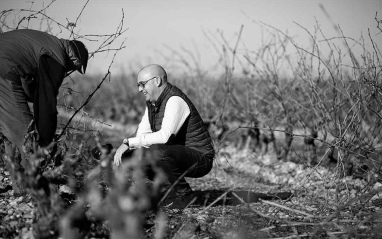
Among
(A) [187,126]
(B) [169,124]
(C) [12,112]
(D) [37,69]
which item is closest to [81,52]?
(D) [37,69]

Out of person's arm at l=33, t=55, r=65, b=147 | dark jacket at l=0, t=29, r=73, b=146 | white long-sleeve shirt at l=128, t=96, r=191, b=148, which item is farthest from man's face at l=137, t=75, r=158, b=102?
person's arm at l=33, t=55, r=65, b=147

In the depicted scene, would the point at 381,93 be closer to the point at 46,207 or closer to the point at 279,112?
the point at 46,207

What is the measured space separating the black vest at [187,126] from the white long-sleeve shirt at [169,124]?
0.08 metres

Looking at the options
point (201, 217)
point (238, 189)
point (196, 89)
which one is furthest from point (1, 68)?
point (196, 89)

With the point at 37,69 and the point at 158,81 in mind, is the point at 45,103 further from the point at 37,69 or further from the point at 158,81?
the point at 158,81

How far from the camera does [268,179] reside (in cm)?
792

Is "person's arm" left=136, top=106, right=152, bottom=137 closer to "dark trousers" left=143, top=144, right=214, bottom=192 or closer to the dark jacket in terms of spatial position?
"dark trousers" left=143, top=144, right=214, bottom=192

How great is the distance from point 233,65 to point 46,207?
21.5 ft

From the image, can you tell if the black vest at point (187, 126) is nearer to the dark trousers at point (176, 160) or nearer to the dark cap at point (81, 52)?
the dark trousers at point (176, 160)

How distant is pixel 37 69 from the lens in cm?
Answer: 402

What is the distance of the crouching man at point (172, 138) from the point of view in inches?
166

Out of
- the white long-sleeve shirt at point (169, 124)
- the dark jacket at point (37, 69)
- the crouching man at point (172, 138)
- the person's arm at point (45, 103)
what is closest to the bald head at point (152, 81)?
the crouching man at point (172, 138)

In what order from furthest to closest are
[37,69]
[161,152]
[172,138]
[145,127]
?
[145,127] < [172,138] < [161,152] < [37,69]

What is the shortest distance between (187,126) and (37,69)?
4.87 feet
